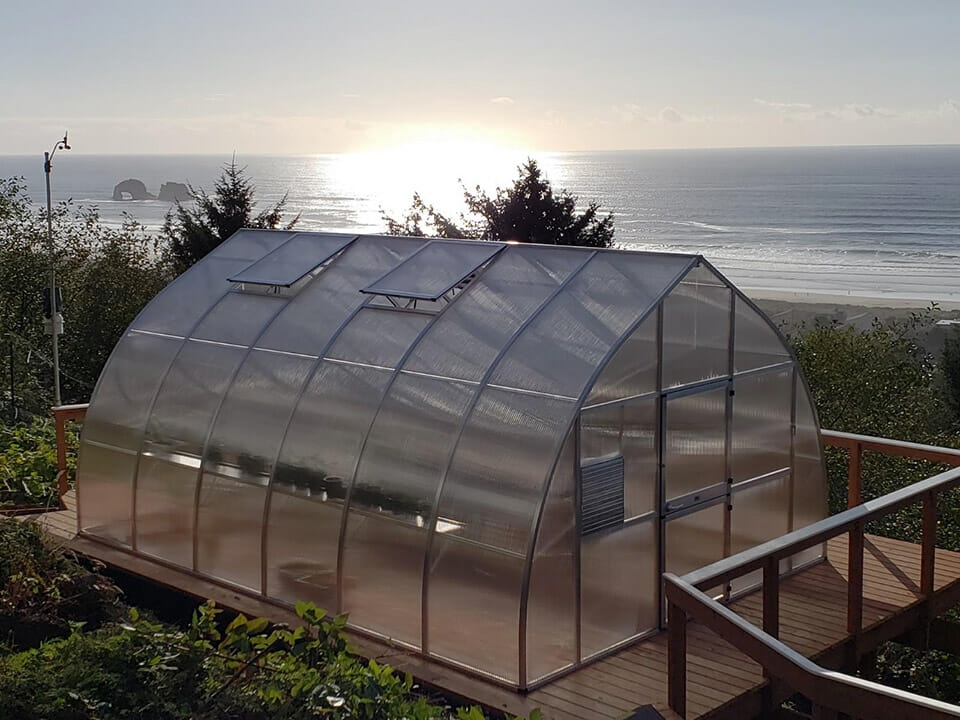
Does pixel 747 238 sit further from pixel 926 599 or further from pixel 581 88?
pixel 926 599

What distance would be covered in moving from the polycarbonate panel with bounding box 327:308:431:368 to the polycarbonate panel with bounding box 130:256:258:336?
2.17 m

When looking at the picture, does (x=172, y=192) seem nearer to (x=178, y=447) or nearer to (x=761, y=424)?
(x=178, y=447)

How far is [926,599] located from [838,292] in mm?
58287

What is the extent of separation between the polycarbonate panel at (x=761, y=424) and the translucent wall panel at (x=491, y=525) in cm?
235

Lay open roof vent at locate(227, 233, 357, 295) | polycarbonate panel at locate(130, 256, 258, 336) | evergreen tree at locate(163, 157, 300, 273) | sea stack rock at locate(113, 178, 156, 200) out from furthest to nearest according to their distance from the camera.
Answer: sea stack rock at locate(113, 178, 156, 200) < evergreen tree at locate(163, 157, 300, 273) < polycarbonate panel at locate(130, 256, 258, 336) < open roof vent at locate(227, 233, 357, 295)

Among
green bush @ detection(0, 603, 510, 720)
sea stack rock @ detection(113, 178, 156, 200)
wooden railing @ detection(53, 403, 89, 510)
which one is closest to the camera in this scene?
green bush @ detection(0, 603, 510, 720)

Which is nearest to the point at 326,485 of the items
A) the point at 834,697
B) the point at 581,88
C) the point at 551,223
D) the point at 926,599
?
the point at 834,697

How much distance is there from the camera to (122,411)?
10.8 m

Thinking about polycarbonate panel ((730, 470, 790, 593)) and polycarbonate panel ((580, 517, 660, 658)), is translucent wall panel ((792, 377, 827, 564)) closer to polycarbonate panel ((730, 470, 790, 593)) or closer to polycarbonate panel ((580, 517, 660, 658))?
polycarbonate panel ((730, 470, 790, 593))

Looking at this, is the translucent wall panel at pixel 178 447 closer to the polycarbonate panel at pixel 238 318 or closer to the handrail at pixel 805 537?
the polycarbonate panel at pixel 238 318

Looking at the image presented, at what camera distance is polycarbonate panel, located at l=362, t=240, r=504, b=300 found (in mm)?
9836

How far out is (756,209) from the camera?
115312mm

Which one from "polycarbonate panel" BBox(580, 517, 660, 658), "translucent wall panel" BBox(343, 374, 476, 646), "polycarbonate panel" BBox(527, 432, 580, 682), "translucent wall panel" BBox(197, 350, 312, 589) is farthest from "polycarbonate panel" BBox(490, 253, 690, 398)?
"translucent wall panel" BBox(197, 350, 312, 589)

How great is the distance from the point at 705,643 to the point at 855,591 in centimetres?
126
